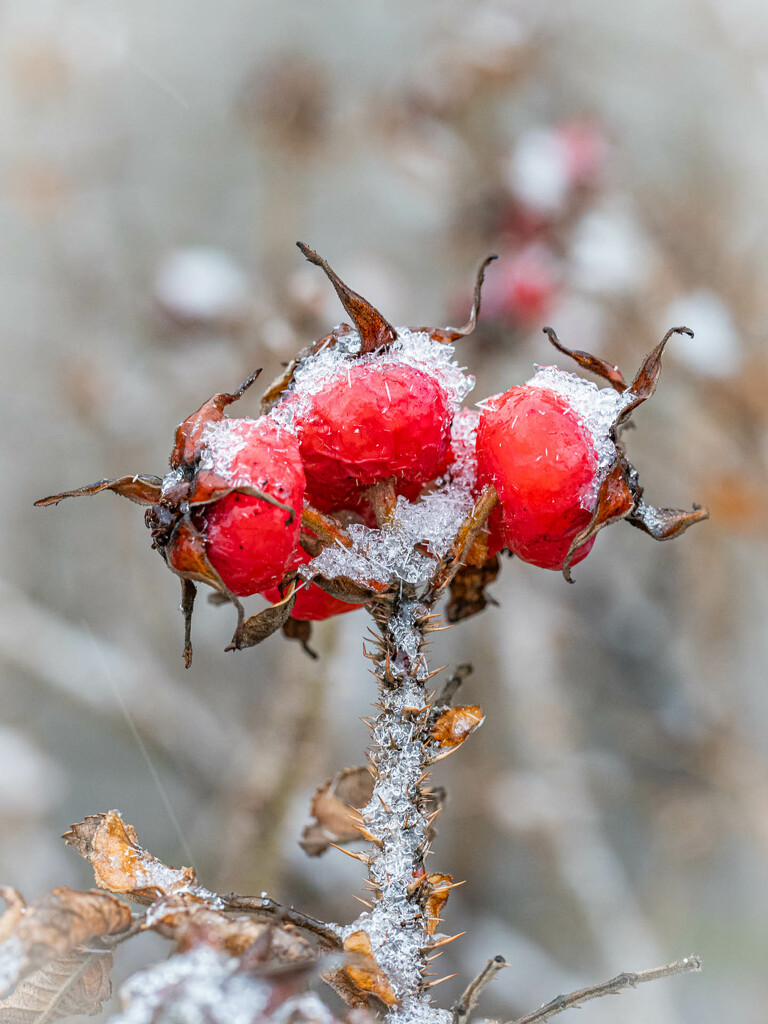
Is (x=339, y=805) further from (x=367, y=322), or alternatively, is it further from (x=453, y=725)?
(x=367, y=322)

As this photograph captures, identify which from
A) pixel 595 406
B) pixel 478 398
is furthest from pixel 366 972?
pixel 478 398

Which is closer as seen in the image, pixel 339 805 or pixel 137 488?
pixel 137 488

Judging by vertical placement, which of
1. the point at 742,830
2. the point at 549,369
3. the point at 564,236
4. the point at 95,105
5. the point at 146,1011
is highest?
the point at 95,105

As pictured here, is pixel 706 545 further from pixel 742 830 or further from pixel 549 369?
pixel 549 369

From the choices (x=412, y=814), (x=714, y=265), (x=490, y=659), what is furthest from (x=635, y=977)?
(x=490, y=659)

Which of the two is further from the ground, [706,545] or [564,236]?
[564,236]

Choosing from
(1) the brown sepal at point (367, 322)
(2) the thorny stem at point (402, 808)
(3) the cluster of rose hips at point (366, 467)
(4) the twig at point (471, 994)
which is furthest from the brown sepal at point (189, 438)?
(4) the twig at point (471, 994)

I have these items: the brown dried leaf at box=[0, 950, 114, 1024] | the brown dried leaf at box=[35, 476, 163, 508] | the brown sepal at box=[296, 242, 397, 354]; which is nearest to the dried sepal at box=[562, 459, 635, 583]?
the brown sepal at box=[296, 242, 397, 354]

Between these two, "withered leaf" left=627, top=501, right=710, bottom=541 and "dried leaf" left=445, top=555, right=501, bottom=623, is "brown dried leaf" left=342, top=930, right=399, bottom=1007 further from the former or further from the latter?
"withered leaf" left=627, top=501, right=710, bottom=541
